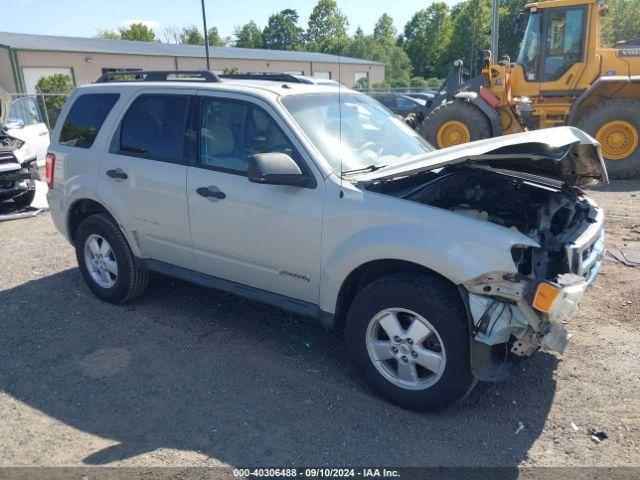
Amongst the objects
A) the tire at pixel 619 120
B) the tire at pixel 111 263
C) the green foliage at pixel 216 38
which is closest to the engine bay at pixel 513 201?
the tire at pixel 111 263

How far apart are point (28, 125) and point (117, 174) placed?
284 inches

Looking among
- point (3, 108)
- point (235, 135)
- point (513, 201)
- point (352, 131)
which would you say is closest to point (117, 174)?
point (235, 135)

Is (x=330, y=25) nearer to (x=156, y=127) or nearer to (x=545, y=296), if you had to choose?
(x=156, y=127)

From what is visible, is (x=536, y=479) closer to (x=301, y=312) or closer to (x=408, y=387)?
(x=408, y=387)

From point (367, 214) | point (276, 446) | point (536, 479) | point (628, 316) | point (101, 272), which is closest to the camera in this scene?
point (536, 479)

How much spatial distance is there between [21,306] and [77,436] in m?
2.45

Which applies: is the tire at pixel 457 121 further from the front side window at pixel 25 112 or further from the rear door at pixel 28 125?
the front side window at pixel 25 112

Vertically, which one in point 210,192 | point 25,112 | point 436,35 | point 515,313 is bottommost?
point 515,313

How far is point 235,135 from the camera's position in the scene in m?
4.16

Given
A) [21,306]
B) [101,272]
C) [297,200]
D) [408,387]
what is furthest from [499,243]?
[21,306]

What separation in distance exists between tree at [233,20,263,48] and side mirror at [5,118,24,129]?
55.6 meters

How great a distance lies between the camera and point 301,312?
387 cm

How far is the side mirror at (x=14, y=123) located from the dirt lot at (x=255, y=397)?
5.83 m

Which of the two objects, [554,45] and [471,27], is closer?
[554,45]
